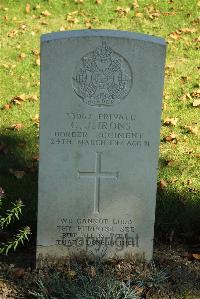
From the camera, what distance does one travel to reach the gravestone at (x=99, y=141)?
3635mm

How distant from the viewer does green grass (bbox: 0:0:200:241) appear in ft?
16.4

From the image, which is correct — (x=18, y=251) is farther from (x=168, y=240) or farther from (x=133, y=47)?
(x=133, y=47)

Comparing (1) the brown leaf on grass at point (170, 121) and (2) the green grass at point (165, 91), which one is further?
(1) the brown leaf on grass at point (170, 121)

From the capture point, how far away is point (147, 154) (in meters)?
3.94

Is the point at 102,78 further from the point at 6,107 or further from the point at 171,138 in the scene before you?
the point at 6,107

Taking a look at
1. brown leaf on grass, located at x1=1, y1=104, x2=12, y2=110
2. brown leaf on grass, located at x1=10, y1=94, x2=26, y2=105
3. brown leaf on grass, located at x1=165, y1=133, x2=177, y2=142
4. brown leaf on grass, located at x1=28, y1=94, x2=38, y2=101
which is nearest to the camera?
brown leaf on grass, located at x1=165, y1=133, x2=177, y2=142

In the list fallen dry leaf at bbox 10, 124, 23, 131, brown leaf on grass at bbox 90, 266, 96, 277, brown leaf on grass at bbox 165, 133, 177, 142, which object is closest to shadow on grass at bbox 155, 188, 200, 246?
brown leaf on grass at bbox 90, 266, 96, 277

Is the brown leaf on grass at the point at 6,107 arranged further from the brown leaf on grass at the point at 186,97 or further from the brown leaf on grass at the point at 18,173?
the brown leaf on grass at the point at 186,97

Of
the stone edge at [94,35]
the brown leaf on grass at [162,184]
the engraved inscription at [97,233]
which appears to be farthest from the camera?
the brown leaf on grass at [162,184]

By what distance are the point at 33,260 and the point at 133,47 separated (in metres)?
1.78

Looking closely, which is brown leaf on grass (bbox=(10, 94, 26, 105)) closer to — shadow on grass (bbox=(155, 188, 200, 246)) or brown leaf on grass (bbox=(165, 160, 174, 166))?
brown leaf on grass (bbox=(165, 160, 174, 166))

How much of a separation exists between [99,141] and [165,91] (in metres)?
3.46

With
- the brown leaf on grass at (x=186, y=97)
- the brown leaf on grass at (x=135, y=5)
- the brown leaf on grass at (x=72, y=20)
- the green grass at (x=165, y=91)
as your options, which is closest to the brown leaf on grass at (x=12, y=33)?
the green grass at (x=165, y=91)

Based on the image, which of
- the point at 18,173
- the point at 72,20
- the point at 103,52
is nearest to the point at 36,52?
the point at 72,20
